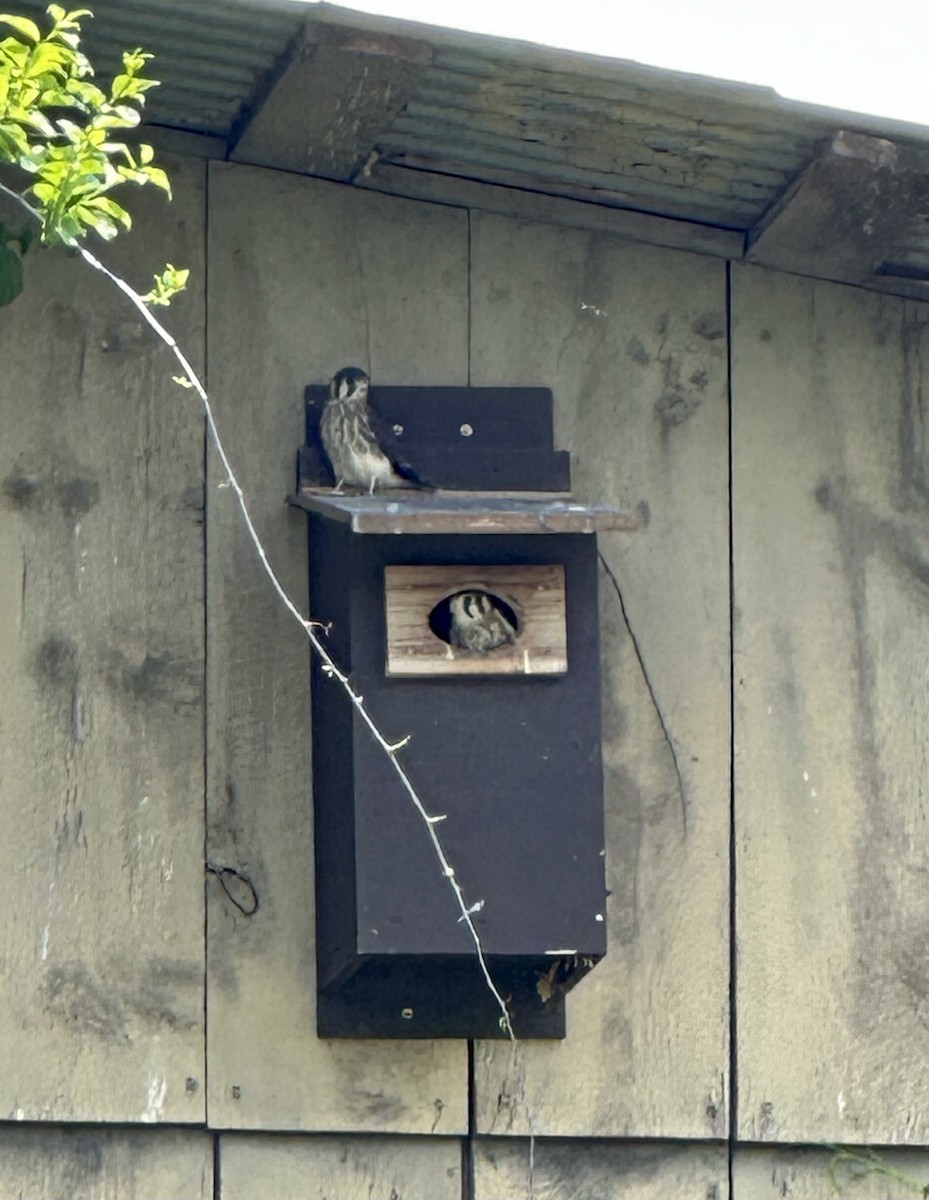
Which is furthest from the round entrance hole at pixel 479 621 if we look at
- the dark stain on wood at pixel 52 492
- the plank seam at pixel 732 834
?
the dark stain on wood at pixel 52 492

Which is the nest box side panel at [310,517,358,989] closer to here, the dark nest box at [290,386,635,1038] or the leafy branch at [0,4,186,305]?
the dark nest box at [290,386,635,1038]

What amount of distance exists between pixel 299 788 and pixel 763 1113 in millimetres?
836

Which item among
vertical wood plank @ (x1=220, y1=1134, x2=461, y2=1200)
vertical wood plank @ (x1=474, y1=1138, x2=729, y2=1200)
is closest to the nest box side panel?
vertical wood plank @ (x1=220, y1=1134, x2=461, y2=1200)

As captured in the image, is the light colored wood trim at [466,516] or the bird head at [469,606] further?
the bird head at [469,606]

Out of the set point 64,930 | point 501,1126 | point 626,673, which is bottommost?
point 501,1126

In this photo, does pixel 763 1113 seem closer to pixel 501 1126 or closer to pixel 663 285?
pixel 501 1126

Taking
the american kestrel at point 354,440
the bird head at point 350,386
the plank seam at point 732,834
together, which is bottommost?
the plank seam at point 732,834

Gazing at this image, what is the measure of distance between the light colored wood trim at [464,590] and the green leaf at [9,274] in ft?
2.21

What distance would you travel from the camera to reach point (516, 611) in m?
4.16

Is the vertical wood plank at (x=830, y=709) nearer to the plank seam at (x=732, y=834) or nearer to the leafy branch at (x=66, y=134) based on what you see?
the plank seam at (x=732, y=834)

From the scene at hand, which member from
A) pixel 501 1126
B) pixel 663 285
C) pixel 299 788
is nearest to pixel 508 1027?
pixel 501 1126

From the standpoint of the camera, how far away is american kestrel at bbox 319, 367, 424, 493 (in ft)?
14.0

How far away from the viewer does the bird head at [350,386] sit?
4.35 metres

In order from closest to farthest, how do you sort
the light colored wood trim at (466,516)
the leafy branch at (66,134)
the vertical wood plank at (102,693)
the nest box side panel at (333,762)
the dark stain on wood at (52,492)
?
the leafy branch at (66,134) → the light colored wood trim at (466,516) → the nest box side panel at (333,762) → the vertical wood plank at (102,693) → the dark stain on wood at (52,492)
